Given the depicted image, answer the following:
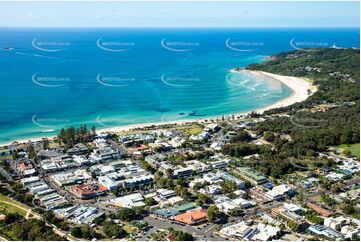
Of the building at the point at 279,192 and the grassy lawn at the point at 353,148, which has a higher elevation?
the grassy lawn at the point at 353,148

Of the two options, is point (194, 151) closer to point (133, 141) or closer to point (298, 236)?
point (133, 141)

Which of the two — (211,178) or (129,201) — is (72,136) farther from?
(211,178)

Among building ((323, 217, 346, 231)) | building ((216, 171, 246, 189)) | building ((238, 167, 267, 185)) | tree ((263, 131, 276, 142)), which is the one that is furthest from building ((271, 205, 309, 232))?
tree ((263, 131, 276, 142))

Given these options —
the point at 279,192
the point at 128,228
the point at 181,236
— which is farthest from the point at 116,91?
the point at 181,236

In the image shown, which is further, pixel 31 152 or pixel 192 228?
pixel 31 152

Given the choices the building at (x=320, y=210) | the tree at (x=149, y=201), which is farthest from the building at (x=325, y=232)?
the tree at (x=149, y=201)

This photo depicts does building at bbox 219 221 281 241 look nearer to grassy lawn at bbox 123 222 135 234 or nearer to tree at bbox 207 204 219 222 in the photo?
tree at bbox 207 204 219 222

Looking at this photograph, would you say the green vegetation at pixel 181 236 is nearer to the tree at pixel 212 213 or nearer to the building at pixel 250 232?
the building at pixel 250 232

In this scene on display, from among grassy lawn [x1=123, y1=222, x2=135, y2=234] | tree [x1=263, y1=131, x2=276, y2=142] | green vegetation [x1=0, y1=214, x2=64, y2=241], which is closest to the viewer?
green vegetation [x1=0, y1=214, x2=64, y2=241]

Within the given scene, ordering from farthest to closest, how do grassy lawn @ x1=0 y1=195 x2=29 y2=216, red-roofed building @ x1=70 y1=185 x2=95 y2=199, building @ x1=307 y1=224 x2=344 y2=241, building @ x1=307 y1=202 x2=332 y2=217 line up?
red-roofed building @ x1=70 y1=185 x2=95 y2=199, grassy lawn @ x1=0 y1=195 x2=29 y2=216, building @ x1=307 y1=202 x2=332 y2=217, building @ x1=307 y1=224 x2=344 y2=241
